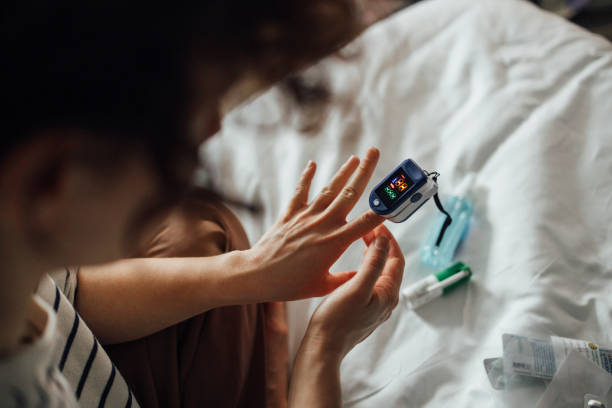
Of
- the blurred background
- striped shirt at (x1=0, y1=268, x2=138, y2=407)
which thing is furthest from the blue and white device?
the blurred background

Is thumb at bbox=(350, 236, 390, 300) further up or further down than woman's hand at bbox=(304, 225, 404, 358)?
further up

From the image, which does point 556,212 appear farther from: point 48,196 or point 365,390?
point 48,196

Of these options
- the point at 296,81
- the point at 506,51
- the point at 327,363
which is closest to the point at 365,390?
the point at 327,363

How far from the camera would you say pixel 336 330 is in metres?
0.67

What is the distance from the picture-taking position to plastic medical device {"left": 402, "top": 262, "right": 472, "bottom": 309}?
81 centimetres

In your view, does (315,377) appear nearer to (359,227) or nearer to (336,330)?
(336,330)

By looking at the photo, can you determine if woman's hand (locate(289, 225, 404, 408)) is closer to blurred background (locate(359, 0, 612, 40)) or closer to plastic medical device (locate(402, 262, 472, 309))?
plastic medical device (locate(402, 262, 472, 309))

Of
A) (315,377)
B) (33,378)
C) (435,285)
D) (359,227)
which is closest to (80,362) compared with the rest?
(33,378)

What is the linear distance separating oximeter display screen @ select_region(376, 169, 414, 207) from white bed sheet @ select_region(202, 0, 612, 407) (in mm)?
136

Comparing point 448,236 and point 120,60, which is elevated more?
point 120,60

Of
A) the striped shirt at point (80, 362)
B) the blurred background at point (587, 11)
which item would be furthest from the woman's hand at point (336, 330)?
the blurred background at point (587, 11)

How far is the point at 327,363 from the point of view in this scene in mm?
656

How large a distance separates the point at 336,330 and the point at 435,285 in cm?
23

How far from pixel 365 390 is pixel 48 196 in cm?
61
